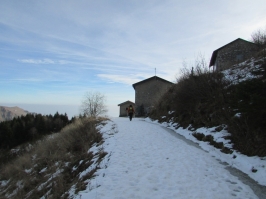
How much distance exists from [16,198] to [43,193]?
2.41 meters

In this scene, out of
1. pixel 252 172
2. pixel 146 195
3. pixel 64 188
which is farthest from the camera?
pixel 64 188

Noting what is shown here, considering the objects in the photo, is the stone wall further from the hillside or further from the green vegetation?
the hillside

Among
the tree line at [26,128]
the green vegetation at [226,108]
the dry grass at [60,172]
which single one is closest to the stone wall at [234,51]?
the green vegetation at [226,108]

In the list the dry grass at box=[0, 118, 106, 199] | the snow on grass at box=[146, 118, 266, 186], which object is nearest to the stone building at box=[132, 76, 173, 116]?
the dry grass at box=[0, 118, 106, 199]

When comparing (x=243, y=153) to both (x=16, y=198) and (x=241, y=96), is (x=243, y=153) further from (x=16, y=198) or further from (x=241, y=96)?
(x=16, y=198)

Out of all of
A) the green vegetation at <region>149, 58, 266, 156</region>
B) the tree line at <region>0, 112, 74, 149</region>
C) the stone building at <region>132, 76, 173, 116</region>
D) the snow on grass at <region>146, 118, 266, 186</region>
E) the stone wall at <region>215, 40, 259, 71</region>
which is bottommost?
the tree line at <region>0, 112, 74, 149</region>

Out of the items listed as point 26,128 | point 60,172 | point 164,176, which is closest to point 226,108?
point 164,176

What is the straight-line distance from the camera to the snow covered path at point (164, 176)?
4.55 m

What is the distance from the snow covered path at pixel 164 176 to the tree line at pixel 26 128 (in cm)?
3597

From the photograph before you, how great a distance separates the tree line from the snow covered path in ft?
118

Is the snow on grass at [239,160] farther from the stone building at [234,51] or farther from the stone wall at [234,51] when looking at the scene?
the stone wall at [234,51]

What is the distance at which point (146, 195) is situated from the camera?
4480 mm

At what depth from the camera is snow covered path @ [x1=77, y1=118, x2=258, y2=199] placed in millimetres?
4547

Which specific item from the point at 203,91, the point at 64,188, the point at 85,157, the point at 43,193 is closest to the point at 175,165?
the point at 64,188
